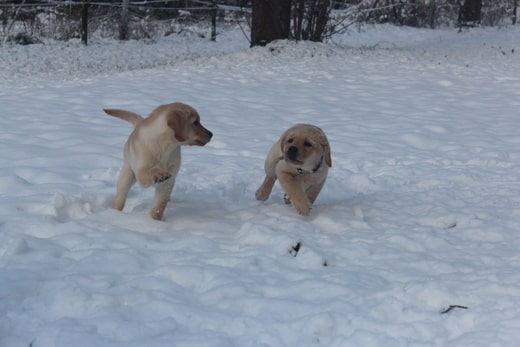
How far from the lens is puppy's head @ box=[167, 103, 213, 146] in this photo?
429 centimetres

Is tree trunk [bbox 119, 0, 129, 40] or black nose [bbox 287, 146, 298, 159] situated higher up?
tree trunk [bbox 119, 0, 129, 40]

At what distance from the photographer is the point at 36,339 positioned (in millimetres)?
2781

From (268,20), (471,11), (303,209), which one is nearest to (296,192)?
(303,209)

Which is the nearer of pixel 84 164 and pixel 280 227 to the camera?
pixel 280 227

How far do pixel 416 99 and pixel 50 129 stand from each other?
545 centimetres

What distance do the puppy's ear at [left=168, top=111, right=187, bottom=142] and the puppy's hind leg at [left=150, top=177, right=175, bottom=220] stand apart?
12.8 inches

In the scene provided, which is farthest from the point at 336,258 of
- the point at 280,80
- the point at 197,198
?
the point at 280,80

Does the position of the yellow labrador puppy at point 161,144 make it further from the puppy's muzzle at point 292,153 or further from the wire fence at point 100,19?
the wire fence at point 100,19

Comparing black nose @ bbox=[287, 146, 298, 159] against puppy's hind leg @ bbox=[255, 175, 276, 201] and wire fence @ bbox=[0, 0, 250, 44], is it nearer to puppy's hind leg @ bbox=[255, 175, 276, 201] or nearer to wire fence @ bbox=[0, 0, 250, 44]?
puppy's hind leg @ bbox=[255, 175, 276, 201]

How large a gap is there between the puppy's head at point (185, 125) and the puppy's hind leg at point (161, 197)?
32cm

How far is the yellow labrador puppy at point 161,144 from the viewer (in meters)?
Answer: 4.28

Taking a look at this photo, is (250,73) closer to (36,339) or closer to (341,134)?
(341,134)

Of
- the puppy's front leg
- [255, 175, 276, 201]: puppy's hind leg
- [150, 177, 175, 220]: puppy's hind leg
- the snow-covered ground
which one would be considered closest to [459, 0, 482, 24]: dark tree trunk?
the snow-covered ground

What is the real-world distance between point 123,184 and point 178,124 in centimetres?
70
